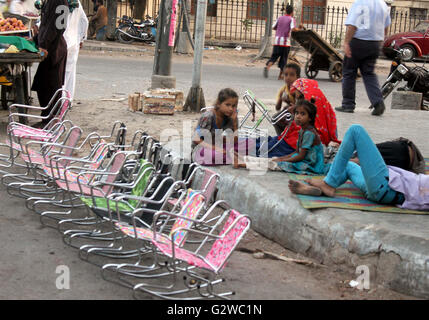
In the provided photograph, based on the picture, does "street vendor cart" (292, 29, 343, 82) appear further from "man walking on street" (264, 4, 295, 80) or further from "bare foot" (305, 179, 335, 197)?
"bare foot" (305, 179, 335, 197)

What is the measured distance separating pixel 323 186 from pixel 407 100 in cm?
712

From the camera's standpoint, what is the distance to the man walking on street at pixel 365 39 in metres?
8.97

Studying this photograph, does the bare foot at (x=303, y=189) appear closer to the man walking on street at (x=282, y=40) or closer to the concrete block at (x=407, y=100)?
the concrete block at (x=407, y=100)

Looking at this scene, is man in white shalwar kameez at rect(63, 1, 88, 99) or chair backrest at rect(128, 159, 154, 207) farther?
man in white shalwar kameez at rect(63, 1, 88, 99)

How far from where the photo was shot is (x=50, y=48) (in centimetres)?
831

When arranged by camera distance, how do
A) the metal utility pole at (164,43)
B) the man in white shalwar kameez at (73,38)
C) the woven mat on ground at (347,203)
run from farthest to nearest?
the metal utility pole at (164,43)
the man in white shalwar kameez at (73,38)
the woven mat on ground at (347,203)

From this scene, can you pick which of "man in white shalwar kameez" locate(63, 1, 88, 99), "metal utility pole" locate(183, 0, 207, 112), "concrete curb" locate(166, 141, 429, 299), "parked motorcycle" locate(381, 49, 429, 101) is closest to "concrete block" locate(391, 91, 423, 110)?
"parked motorcycle" locate(381, 49, 429, 101)

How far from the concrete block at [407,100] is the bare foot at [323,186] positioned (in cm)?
703

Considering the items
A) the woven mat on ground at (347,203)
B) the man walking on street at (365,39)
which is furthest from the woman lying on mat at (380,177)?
the man walking on street at (365,39)

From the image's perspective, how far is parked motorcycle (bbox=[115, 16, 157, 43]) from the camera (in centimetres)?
2158

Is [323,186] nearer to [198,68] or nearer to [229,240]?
Answer: [229,240]

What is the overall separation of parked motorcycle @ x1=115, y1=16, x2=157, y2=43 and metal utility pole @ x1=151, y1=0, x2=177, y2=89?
39.3ft

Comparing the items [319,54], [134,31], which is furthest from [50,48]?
[134,31]
